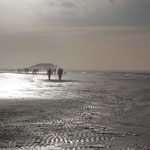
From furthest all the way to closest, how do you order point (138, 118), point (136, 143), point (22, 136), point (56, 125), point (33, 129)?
point (138, 118)
point (56, 125)
point (33, 129)
point (22, 136)
point (136, 143)

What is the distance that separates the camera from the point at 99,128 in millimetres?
14812

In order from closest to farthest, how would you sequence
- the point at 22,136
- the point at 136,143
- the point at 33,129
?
the point at 136,143, the point at 22,136, the point at 33,129

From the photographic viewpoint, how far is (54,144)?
37.7 ft

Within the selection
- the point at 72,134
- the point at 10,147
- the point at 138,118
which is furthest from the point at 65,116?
the point at 10,147

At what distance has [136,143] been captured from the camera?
1188cm

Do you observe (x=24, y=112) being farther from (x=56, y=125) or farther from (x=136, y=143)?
(x=136, y=143)

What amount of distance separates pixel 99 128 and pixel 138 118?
13.5 feet

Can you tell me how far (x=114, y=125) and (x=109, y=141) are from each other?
3.64 metres

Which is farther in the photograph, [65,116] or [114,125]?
[65,116]

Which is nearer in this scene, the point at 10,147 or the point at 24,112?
the point at 10,147

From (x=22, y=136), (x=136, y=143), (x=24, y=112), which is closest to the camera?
(x=136, y=143)

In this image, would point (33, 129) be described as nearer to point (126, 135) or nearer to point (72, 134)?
point (72, 134)

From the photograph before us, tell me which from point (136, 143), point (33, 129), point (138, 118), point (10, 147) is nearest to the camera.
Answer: point (10, 147)

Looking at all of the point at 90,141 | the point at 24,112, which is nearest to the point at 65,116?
the point at 24,112
